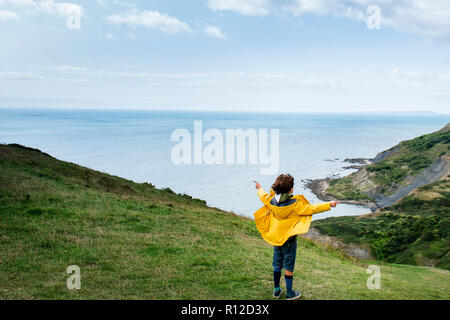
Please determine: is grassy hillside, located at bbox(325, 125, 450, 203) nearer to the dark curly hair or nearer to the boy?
the boy

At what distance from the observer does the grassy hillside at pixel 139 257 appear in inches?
316

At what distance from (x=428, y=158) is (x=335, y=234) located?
74302 mm

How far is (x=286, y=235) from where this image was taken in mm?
7141

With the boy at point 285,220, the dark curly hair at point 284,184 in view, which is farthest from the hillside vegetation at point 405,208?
the dark curly hair at point 284,184

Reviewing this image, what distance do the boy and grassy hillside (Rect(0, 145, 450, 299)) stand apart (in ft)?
3.78

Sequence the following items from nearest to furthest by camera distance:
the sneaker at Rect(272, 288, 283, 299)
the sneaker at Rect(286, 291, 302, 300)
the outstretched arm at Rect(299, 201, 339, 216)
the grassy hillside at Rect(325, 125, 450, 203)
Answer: the outstretched arm at Rect(299, 201, 339, 216)
the sneaker at Rect(286, 291, 302, 300)
the sneaker at Rect(272, 288, 283, 299)
the grassy hillside at Rect(325, 125, 450, 203)

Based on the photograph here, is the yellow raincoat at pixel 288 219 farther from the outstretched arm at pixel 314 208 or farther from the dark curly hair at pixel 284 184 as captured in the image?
the dark curly hair at pixel 284 184

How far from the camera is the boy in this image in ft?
23.4

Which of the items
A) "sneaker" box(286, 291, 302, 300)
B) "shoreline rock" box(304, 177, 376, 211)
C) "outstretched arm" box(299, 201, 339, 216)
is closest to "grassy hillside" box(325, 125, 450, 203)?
"shoreline rock" box(304, 177, 376, 211)

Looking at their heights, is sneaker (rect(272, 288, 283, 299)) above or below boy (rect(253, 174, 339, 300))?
below

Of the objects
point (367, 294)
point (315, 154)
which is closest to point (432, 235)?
point (367, 294)

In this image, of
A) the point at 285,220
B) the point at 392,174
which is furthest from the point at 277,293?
the point at 392,174

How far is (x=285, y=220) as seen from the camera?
23.9ft

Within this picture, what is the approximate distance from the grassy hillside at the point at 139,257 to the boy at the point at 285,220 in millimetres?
1152
